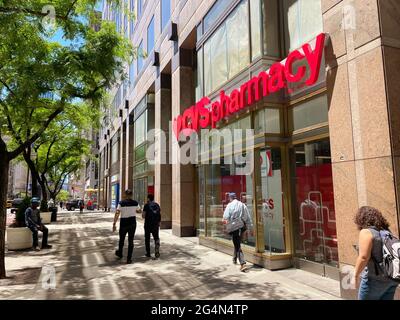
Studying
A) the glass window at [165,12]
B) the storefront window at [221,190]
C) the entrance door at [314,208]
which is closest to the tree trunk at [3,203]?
the storefront window at [221,190]

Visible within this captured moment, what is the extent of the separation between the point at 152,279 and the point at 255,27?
6.91m

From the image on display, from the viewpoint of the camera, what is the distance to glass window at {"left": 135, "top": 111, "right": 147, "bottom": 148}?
21.9m

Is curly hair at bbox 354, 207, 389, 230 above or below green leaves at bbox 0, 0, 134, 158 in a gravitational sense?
below

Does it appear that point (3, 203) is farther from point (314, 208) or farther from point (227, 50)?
point (227, 50)

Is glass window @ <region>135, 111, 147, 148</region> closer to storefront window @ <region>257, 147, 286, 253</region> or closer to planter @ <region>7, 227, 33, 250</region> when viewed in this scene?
planter @ <region>7, 227, 33, 250</region>

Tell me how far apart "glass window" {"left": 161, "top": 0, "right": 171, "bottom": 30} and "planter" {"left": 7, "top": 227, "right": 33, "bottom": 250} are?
11.9 m

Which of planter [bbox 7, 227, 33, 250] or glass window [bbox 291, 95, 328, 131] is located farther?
planter [bbox 7, 227, 33, 250]

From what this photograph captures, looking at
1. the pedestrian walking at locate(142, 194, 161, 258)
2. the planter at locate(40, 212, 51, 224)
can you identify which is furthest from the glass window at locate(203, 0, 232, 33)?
the planter at locate(40, 212, 51, 224)

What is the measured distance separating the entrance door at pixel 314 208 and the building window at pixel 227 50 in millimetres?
3413

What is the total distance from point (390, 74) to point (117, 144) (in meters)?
31.5

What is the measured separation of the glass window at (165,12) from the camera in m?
17.3

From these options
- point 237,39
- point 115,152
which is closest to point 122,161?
point 115,152

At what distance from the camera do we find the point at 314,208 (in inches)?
304

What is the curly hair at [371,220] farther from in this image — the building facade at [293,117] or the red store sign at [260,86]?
the red store sign at [260,86]
